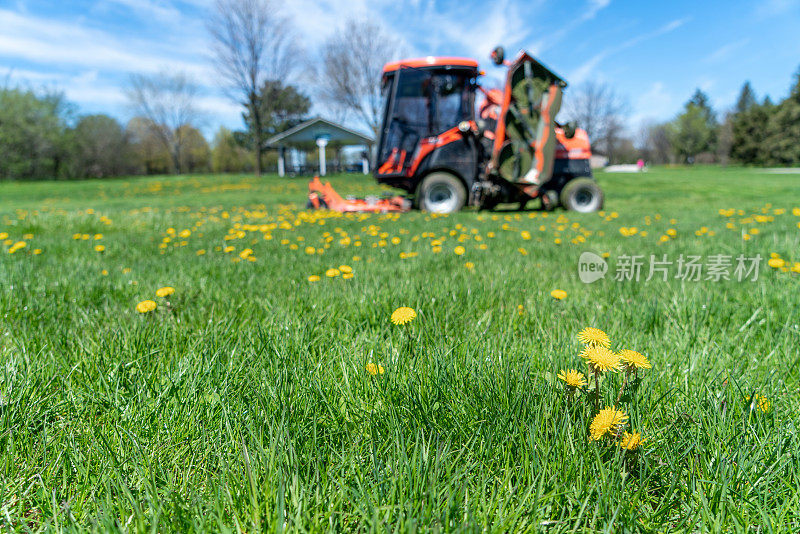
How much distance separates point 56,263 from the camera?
3.35 metres

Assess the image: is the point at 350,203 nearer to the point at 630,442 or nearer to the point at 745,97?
the point at 630,442

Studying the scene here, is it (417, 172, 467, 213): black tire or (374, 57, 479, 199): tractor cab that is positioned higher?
(374, 57, 479, 199): tractor cab

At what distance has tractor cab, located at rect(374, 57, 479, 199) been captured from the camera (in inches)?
321

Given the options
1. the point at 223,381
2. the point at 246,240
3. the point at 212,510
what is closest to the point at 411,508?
the point at 212,510

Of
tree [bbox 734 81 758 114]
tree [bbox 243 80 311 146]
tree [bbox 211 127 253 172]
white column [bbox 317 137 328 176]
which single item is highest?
tree [bbox 734 81 758 114]

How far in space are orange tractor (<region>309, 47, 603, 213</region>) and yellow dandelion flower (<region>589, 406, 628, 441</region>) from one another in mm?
7796

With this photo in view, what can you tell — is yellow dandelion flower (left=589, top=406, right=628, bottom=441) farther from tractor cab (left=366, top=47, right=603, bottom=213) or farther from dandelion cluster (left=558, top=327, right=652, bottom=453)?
tractor cab (left=366, top=47, right=603, bottom=213)

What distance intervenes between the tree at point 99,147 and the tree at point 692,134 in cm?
9535

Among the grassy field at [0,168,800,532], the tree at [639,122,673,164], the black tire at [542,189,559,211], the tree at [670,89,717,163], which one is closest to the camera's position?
the grassy field at [0,168,800,532]

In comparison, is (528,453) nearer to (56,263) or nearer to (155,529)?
(155,529)

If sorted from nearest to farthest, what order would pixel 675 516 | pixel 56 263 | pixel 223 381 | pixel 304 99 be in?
pixel 675 516
pixel 223 381
pixel 56 263
pixel 304 99

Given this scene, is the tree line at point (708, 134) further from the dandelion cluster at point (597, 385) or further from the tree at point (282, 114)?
the dandelion cluster at point (597, 385)

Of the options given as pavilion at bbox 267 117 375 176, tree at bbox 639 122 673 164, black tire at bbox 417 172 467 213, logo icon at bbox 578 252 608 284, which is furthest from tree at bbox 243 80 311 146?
tree at bbox 639 122 673 164

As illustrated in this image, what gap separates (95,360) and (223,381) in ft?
1.90
